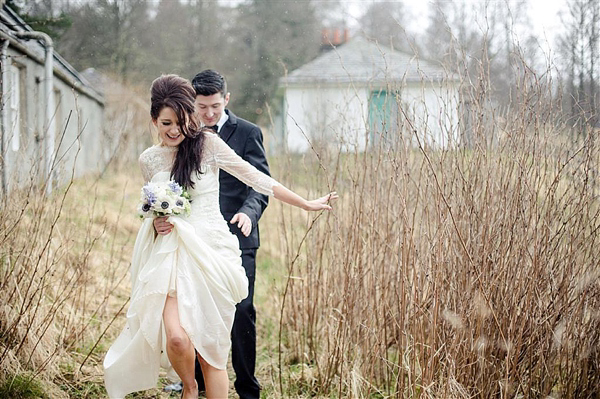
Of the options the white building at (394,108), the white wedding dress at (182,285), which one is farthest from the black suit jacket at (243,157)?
the white wedding dress at (182,285)

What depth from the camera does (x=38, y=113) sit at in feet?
22.0

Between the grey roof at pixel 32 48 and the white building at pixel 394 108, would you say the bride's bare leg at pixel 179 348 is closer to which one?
the white building at pixel 394 108

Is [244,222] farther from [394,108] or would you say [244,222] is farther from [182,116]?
[394,108]

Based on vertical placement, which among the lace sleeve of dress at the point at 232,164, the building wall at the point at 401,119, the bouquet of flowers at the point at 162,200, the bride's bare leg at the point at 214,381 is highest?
the building wall at the point at 401,119

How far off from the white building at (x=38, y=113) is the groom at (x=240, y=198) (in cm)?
70

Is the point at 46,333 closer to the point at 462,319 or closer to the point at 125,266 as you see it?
the point at 462,319

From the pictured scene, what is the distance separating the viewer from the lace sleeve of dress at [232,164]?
3260mm

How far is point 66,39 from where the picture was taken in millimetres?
13180

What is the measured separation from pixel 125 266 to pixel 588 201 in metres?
5.27

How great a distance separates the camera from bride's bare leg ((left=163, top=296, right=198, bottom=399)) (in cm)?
289

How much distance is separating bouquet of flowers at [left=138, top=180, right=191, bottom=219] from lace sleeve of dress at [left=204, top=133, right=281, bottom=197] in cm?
30

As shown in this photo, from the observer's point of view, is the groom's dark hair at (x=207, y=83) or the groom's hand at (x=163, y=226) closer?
the groom's hand at (x=163, y=226)

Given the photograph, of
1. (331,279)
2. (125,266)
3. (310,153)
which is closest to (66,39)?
(125,266)

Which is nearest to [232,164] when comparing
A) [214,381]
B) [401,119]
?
[401,119]
